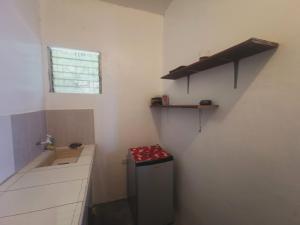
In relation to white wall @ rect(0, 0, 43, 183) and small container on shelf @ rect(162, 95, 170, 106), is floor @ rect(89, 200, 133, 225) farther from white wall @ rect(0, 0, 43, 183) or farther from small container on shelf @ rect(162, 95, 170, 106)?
small container on shelf @ rect(162, 95, 170, 106)

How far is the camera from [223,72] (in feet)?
4.23

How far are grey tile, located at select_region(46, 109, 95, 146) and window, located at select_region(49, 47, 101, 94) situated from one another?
29cm

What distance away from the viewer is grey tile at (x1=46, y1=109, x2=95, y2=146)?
197cm

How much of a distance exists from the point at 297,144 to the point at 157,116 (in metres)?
1.80

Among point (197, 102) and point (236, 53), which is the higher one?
point (236, 53)

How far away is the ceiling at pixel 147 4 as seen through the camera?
2.09 meters

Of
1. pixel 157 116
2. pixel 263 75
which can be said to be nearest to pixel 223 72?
pixel 263 75

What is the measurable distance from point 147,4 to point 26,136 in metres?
2.17

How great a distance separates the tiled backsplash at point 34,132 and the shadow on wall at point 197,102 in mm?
1058

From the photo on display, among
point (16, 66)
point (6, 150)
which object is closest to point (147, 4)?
point (16, 66)

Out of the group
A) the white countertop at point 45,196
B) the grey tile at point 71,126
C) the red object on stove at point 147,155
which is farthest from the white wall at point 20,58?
the red object on stove at point 147,155

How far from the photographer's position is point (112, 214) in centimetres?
207

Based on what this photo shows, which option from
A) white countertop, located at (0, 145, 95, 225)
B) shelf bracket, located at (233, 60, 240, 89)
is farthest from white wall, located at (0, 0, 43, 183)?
shelf bracket, located at (233, 60, 240, 89)

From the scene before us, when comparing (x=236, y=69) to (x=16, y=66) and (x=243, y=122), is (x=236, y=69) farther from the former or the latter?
(x=16, y=66)
